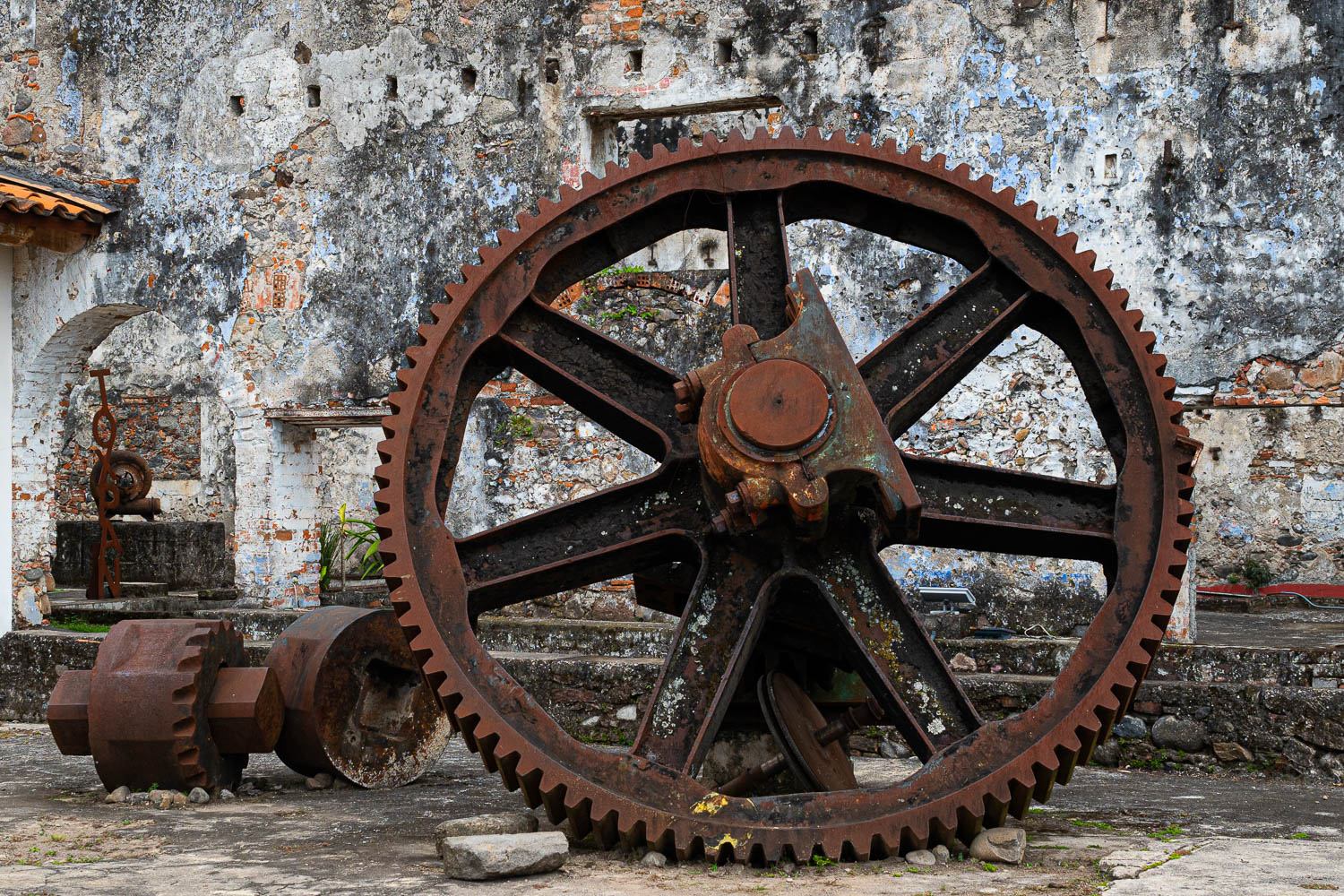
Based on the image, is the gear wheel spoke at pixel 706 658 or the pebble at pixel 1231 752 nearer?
the gear wheel spoke at pixel 706 658

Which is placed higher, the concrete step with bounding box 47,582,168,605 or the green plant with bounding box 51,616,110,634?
the concrete step with bounding box 47,582,168,605

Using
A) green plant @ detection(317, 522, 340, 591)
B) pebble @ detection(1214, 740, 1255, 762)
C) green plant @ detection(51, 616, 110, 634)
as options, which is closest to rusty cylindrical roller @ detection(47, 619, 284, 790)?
green plant @ detection(51, 616, 110, 634)

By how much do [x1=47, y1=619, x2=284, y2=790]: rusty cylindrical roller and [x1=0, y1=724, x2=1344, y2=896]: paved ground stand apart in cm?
18

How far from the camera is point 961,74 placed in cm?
931

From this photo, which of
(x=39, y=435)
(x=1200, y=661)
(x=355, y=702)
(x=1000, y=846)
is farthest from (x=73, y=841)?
(x=39, y=435)

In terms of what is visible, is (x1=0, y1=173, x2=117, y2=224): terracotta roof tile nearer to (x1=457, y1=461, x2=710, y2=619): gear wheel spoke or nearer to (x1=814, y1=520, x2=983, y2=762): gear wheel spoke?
(x1=457, y1=461, x2=710, y2=619): gear wheel spoke

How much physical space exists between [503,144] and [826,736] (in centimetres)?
623

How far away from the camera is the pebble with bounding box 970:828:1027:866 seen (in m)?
4.30

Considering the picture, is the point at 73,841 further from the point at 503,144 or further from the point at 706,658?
the point at 503,144

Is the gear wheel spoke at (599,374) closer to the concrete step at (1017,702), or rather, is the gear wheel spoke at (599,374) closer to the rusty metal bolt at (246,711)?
the rusty metal bolt at (246,711)

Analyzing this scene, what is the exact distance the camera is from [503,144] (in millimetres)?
10008

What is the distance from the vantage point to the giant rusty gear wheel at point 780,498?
428cm

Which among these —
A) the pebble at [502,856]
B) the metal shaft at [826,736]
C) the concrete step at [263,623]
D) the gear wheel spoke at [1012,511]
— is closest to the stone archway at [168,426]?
the concrete step at [263,623]

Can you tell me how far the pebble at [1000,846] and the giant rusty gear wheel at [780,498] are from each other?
0.07 metres
